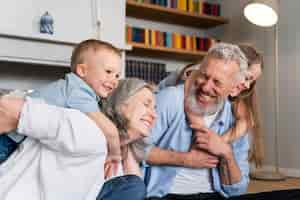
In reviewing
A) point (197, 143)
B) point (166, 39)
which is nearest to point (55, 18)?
point (166, 39)

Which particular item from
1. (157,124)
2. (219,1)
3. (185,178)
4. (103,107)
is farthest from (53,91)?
(219,1)

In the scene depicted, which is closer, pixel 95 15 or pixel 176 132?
pixel 176 132

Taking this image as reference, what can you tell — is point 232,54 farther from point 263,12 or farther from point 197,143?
point 263,12

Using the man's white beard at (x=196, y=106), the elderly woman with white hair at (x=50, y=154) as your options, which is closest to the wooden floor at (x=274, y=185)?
the man's white beard at (x=196, y=106)

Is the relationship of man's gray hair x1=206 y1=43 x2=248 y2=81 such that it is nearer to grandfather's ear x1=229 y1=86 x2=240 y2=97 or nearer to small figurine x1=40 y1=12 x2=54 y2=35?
grandfather's ear x1=229 y1=86 x2=240 y2=97

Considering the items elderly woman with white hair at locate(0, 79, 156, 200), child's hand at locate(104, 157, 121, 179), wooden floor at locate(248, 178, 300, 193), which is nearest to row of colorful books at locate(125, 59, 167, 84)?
wooden floor at locate(248, 178, 300, 193)

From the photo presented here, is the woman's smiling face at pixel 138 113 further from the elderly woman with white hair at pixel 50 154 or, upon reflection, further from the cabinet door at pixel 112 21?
the cabinet door at pixel 112 21

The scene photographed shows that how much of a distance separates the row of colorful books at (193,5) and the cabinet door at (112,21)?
0.77m

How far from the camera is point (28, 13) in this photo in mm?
2918

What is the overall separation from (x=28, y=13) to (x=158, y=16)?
1.73 meters

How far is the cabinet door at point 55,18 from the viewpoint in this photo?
2.81 meters

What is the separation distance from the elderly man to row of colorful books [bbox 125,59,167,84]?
232cm

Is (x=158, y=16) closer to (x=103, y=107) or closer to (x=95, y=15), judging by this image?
(x=95, y=15)

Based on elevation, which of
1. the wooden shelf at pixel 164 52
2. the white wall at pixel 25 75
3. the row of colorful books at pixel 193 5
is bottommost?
the white wall at pixel 25 75
